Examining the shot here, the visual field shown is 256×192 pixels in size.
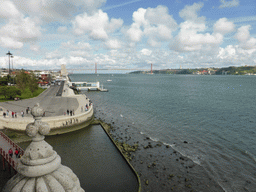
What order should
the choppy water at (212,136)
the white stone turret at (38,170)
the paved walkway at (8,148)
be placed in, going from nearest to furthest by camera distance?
1. the white stone turret at (38,170)
2. the paved walkway at (8,148)
3. the choppy water at (212,136)

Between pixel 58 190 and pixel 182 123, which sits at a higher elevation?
A: pixel 58 190

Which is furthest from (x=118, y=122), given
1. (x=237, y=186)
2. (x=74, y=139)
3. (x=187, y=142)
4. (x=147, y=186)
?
(x=237, y=186)

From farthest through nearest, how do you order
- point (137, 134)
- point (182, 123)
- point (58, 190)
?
point (182, 123) → point (137, 134) → point (58, 190)

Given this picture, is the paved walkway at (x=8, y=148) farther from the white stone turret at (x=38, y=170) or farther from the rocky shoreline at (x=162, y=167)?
the white stone turret at (x=38, y=170)

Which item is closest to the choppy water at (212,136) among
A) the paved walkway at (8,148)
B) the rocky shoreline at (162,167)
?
the rocky shoreline at (162,167)

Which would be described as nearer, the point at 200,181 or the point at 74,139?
the point at 200,181

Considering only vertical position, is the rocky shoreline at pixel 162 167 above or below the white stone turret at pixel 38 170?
below

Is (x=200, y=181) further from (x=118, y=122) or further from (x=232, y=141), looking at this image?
(x=118, y=122)
